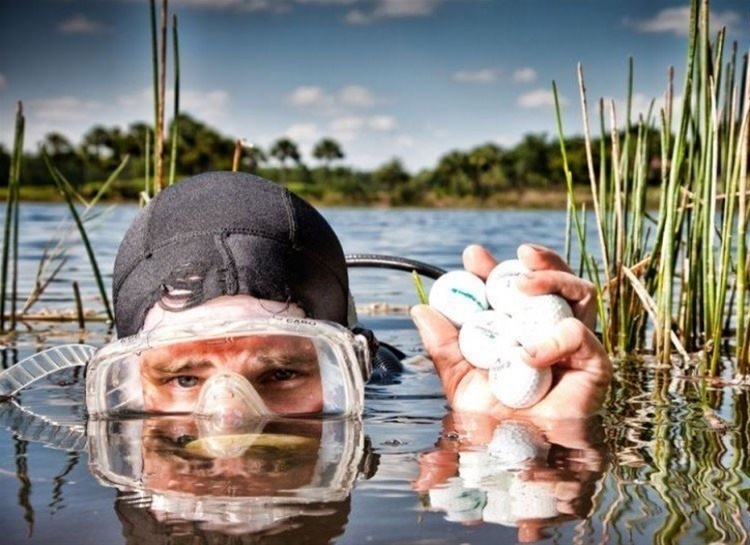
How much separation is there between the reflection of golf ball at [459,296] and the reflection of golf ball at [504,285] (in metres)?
0.05

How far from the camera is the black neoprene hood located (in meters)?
2.88

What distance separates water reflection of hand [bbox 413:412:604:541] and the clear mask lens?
381 mm

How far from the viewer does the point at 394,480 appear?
2305 millimetres

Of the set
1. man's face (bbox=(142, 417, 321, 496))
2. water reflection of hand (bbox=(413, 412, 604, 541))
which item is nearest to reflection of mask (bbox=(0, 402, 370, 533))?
man's face (bbox=(142, 417, 321, 496))

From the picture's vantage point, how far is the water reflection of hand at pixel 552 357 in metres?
2.85

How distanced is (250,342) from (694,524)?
1392mm

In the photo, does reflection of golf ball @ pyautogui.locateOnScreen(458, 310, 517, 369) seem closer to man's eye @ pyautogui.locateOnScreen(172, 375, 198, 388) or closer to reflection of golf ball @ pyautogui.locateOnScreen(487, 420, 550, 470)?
reflection of golf ball @ pyautogui.locateOnScreen(487, 420, 550, 470)

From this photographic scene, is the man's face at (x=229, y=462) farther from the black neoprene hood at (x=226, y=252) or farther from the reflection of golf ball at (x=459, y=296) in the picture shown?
the reflection of golf ball at (x=459, y=296)

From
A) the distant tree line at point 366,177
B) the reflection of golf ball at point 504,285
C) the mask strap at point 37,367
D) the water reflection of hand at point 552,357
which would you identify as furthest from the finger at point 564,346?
the distant tree line at point 366,177

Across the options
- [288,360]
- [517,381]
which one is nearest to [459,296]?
[517,381]

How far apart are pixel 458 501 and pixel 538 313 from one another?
1.08 metres

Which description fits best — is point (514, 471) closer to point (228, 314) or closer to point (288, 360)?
point (288, 360)

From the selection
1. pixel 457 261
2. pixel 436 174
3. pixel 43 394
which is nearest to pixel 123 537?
pixel 43 394

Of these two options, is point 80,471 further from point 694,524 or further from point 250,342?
point 694,524
